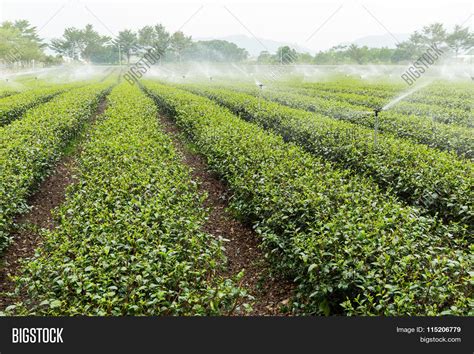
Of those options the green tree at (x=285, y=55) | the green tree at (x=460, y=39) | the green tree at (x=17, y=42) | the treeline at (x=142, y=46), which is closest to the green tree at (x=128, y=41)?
the treeline at (x=142, y=46)

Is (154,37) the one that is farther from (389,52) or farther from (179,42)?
(389,52)

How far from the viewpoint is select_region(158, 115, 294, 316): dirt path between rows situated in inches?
180

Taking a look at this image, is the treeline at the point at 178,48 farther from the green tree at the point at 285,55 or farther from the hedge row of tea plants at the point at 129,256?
the hedge row of tea plants at the point at 129,256

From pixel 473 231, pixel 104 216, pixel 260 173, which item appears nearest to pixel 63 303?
pixel 104 216

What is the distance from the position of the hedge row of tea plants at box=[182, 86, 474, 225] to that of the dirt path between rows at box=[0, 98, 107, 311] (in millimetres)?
4698

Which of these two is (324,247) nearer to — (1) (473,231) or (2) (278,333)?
(2) (278,333)

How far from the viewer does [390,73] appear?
4659cm

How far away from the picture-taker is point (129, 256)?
350 centimetres

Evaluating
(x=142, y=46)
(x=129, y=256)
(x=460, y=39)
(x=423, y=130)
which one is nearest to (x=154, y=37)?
(x=142, y=46)

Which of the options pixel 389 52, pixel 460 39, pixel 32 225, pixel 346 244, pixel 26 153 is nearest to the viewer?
pixel 346 244

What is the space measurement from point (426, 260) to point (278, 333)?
1.72 meters

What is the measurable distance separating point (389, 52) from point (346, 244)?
61.6 meters

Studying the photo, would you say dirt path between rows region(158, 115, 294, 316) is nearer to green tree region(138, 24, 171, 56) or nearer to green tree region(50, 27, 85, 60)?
green tree region(138, 24, 171, 56)

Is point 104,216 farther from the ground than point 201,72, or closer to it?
closer to it
